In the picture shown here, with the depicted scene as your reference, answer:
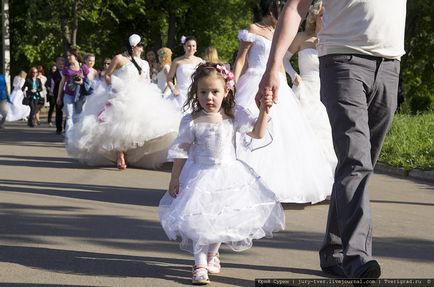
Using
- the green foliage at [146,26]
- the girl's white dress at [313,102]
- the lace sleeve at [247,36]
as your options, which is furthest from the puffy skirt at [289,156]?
the green foliage at [146,26]

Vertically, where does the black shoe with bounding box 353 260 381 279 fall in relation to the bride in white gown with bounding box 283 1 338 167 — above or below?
below

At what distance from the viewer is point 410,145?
16.2 meters

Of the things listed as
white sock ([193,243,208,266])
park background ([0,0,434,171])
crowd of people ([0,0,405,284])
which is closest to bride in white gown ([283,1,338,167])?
crowd of people ([0,0,405,284])

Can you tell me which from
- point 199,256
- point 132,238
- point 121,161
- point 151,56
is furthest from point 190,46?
point 199,256

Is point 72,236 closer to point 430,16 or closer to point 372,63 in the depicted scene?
point 372,63

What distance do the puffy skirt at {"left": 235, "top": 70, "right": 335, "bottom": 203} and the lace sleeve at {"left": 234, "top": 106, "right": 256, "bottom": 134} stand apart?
244 centimetres

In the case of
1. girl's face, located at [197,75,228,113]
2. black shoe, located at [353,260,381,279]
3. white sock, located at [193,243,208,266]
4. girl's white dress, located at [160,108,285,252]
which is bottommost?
white sock, located at [193,243,208,266]

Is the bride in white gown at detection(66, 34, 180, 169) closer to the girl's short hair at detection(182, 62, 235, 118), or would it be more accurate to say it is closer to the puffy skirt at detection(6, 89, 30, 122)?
the girl's short hair at detection(182, 62, 235, 118)

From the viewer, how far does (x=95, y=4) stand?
42.4m

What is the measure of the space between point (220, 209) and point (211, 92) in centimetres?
81

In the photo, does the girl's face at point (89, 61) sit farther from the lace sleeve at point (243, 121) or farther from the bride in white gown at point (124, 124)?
the lace sleeve at point (243, 121)

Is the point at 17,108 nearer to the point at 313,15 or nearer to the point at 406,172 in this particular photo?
the point at 406,172

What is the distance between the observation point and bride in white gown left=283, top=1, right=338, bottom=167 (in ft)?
35.1

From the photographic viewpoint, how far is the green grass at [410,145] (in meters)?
14.5
